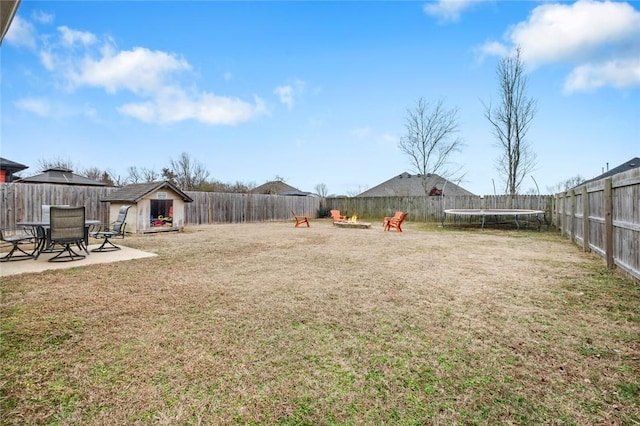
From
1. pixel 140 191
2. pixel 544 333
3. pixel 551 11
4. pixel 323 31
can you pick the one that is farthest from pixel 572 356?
pixel 140 191

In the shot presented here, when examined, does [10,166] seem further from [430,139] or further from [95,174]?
[430,139]

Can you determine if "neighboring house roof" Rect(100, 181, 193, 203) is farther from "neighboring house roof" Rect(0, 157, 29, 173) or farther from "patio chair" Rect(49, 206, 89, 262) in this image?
"neighboring house roof" Rect(0, 157, 29, 173)

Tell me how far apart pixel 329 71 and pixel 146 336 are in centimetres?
1348

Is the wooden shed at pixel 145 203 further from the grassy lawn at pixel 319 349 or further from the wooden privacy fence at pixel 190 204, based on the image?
the grassy lawn at pixel 319 349

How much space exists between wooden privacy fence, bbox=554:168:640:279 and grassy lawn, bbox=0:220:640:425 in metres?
0.40

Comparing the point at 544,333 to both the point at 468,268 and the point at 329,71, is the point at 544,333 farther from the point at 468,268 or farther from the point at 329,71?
the point at 329,71

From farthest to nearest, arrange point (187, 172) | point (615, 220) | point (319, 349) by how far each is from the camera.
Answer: point (187, 172)
point (615, 220)
point (319, 349)

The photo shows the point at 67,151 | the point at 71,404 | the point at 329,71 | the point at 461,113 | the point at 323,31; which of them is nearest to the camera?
the point at 71,404

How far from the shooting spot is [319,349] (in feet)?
8.00

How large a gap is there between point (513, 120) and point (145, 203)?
2155cm

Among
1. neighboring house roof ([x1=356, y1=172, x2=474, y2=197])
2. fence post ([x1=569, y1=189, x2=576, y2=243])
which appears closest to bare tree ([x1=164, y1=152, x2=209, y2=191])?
neighboring house roof ([x1=356, y1=172, x2=474, y2=197])

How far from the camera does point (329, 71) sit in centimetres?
1367

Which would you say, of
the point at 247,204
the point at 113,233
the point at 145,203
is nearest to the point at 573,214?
the point at 113,233

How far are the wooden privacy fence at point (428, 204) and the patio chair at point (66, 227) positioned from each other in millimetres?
16063
